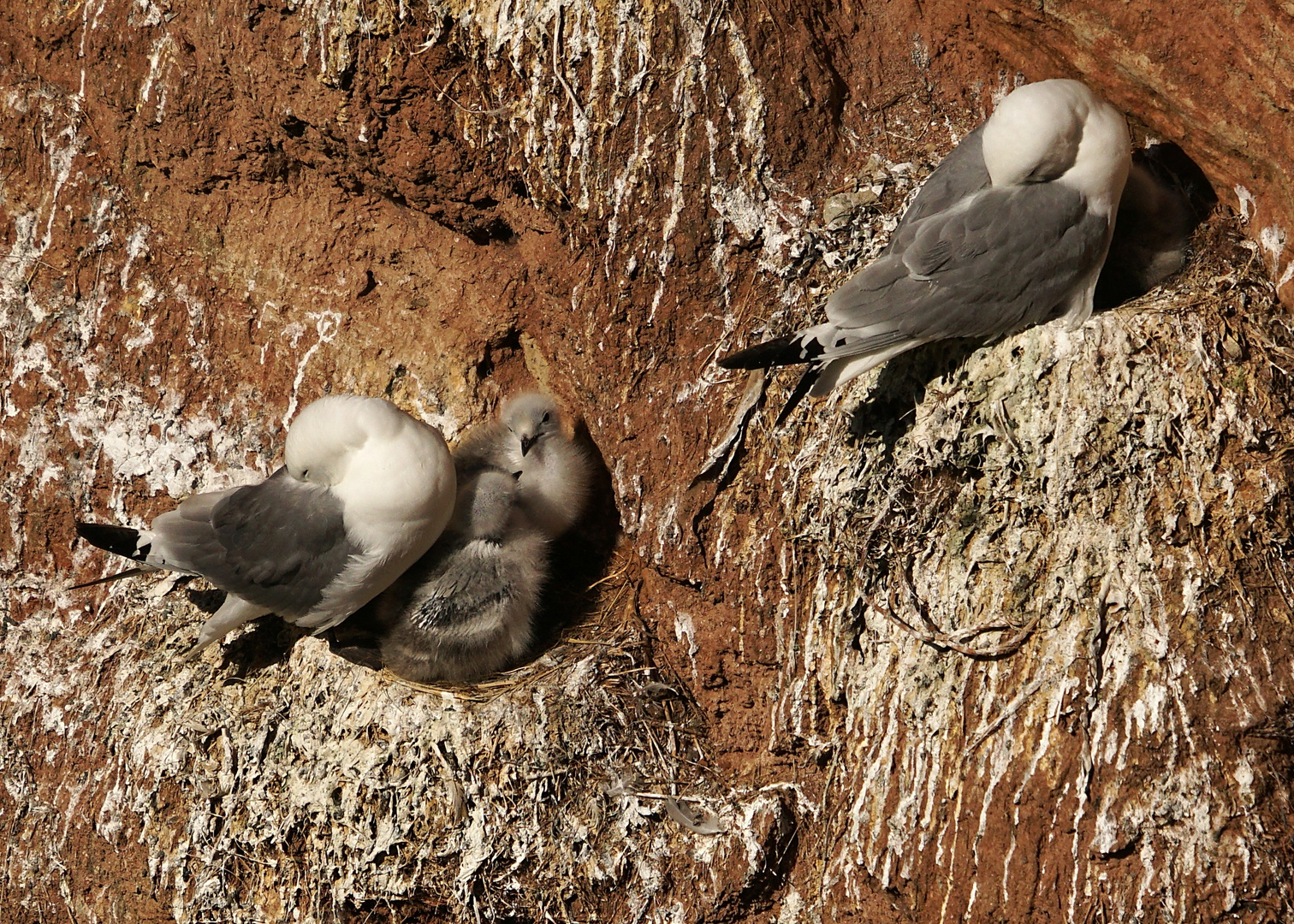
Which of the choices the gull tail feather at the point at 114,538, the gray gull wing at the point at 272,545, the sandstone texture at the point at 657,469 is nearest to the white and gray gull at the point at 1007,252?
the sandstone texture at the point at 657,469

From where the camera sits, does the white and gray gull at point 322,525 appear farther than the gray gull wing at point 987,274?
Yes

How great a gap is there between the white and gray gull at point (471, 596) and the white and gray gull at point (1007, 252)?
1075 mm

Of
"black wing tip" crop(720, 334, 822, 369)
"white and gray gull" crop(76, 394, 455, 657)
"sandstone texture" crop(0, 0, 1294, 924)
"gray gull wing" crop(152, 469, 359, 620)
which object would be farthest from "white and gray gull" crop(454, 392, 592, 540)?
"black wing tip" crop(720, 334, 822, 369)

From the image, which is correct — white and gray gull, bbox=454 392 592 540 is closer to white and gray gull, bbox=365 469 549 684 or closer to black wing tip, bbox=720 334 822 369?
white and gray gull, bbox=365 469 549 684

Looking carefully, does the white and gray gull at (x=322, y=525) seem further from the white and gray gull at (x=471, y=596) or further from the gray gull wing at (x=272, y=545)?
the white and gray gull at (x=471, y=596)

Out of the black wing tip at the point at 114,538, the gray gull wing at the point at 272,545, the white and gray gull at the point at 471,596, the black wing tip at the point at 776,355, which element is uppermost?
the black wing tip at the point at 776,355

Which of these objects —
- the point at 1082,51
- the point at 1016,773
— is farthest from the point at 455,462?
the point at 1082,51

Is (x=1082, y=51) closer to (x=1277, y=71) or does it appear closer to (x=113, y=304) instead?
(x=1277, y=71)

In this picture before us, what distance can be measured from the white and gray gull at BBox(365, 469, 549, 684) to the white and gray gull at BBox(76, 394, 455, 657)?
16 centimetres

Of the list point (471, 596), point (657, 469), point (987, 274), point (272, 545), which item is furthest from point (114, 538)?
point (987, 274)

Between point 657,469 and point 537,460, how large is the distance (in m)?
0.47

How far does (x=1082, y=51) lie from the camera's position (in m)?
3.07

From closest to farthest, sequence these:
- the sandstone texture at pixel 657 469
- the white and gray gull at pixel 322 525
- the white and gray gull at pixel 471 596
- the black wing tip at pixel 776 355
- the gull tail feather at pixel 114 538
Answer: the sandstone texture at pixel 657 469, the black wing tip at pixel 776 355, the white and gray gull at pixel 322 525, the gull tail feather at pixel 114 538, the white and gray gull at pixel 471 596

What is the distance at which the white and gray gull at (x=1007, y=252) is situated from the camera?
2803 millimetres
